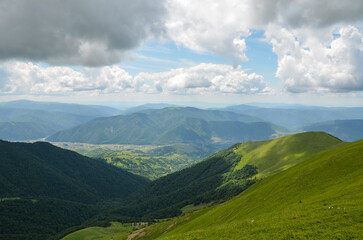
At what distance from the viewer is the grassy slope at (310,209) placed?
105ft

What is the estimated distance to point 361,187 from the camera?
46.4 metres

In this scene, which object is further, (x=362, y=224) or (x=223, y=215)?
(x=223, y=215)

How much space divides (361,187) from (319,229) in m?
24.4

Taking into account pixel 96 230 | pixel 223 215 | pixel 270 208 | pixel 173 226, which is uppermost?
pixel 270 208

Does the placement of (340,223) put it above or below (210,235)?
above

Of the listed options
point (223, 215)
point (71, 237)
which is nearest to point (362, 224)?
point (223, 215)

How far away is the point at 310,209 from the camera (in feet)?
137

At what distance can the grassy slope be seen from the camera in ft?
105

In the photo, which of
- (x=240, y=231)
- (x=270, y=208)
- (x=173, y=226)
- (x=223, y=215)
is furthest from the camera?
(x=173, y=226)

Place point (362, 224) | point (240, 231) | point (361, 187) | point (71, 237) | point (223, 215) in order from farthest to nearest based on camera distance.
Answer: point (71, 237) < point (223, 215) < point (361, 187) < point (240, 231) < point (362, 224)

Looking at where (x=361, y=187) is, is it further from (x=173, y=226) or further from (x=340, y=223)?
(x=173, y=226)

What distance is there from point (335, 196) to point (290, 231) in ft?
72.9

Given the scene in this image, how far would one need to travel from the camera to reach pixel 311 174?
74938 millimetres

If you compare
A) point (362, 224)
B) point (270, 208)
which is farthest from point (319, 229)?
point (270, 208)
